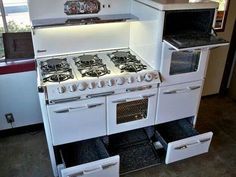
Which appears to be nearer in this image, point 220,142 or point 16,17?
point 16,17

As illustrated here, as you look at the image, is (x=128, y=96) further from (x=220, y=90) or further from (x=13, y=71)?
(x=220, y=90)

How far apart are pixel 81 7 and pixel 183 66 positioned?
41.1 inches

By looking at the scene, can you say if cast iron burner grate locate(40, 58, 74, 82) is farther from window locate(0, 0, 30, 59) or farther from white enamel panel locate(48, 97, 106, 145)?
window locate(0, 0, 30, 59)

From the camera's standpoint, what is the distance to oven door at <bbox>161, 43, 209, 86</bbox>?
209cm

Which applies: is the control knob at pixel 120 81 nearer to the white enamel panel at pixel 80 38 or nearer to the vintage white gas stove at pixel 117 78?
the vintage white gas stove at pixel 117 78

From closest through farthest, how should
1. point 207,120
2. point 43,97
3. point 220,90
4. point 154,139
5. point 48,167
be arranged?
point 43,97
point 48,167
point 154,139
point 207,120
point 220,90

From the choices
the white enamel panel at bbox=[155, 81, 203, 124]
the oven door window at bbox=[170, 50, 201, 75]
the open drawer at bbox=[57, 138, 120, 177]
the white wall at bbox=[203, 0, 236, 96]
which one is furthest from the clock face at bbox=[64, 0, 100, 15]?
the white wall at bbox=[203, 0, 236, 96]

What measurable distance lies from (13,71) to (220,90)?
2.57 metres

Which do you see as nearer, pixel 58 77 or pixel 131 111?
pixel 58 77

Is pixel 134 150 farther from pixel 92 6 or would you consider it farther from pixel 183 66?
pixel 92 6

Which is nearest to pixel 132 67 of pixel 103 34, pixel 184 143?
pixel 103 34

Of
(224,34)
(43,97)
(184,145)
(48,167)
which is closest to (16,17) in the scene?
(43,97)

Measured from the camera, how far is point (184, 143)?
2.15 meters

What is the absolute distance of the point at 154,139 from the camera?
248cm
